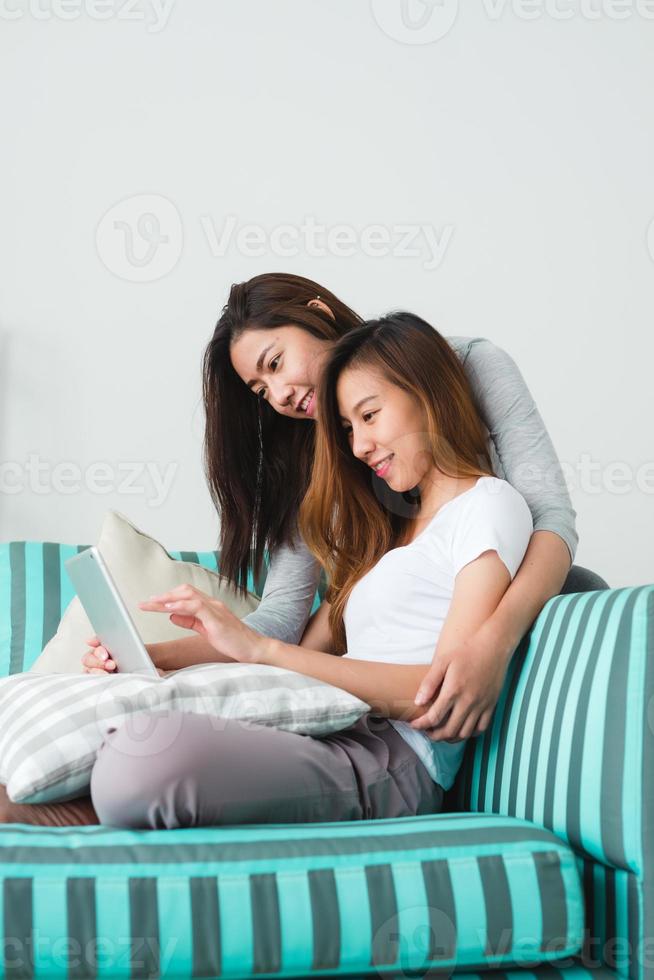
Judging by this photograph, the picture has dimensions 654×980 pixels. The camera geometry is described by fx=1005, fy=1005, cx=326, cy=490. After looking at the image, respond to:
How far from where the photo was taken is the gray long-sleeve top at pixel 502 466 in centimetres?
145

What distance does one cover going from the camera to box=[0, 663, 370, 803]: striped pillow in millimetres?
1048

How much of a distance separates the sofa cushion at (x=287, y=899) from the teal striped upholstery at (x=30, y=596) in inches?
33.0

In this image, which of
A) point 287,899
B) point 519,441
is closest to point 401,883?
point 287,899

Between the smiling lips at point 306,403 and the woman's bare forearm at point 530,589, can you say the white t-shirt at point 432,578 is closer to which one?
the woman's bare forearm at point 530,589

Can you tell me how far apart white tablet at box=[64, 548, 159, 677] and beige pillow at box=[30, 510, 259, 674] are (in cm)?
22

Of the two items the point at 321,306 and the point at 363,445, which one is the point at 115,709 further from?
the point at 321,306

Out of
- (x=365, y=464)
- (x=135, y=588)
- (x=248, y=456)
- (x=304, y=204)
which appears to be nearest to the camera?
(x=365, y=464)

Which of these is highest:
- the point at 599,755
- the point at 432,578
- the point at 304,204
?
the point at 304,204

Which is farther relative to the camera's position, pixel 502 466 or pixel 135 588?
pixel 135 588

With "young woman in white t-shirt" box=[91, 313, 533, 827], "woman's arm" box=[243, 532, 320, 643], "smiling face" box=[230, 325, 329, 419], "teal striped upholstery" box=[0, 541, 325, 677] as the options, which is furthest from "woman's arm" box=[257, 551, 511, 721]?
"teal striped upholstery" box=[0, 541, 325, 677]

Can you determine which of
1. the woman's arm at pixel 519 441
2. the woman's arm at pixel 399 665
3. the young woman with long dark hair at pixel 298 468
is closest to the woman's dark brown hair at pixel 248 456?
the young woman with long dark hair at pixel 298 468

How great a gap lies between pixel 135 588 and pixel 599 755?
0.94 metres

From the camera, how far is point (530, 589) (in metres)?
1.26

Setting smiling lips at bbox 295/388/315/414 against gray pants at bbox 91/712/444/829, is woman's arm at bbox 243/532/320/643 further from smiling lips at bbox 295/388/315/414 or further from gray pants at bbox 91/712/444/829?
gray pants at bbox 91/712/444/829
